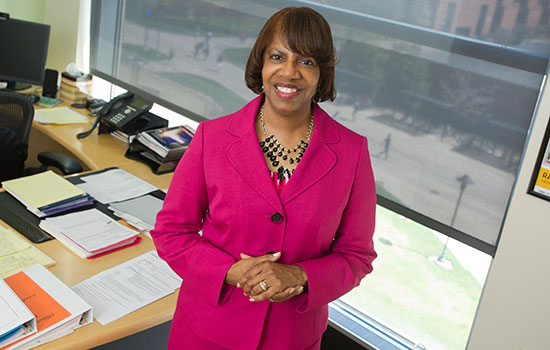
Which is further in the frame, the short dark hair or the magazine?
the magazine

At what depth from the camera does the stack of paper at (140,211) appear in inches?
88.5

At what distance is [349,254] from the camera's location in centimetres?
142

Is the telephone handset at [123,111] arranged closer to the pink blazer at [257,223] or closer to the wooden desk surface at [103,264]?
the wooden desk surface at [103,264]

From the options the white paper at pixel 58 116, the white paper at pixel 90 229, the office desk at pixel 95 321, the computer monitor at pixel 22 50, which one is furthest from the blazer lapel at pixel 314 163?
the computer monitor at pixel 22 50

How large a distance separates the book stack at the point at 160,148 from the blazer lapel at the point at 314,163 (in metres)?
1.56

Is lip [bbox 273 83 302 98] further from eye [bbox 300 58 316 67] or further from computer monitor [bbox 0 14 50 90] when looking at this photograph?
computer monitor [bbox 0 14 50 90]

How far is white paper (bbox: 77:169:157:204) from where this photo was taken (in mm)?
2463

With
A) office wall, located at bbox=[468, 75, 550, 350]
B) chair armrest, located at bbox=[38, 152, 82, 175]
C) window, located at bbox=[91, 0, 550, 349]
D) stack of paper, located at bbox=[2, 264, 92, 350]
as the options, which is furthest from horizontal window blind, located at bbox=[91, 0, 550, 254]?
stack of paper, located at bbox=[2, 264, 92, 350]

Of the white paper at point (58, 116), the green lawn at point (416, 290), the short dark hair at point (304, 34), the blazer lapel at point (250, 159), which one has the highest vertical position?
the short dark hair at point (304, 34)

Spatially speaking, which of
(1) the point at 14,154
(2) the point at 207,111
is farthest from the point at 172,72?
(1) the point at 14,154

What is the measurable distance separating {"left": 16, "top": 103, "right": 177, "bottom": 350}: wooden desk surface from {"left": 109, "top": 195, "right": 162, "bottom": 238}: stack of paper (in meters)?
0.07

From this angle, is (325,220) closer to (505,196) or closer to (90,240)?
(505,196)

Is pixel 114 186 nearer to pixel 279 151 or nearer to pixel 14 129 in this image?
pixel 14 129

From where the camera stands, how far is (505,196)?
1914mm
